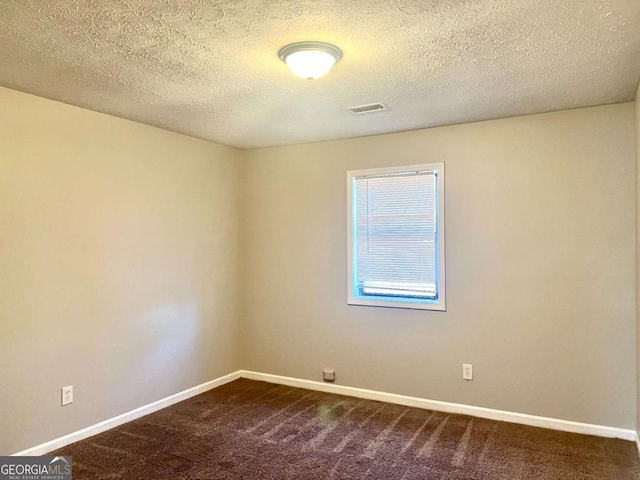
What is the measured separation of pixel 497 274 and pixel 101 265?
119 inches

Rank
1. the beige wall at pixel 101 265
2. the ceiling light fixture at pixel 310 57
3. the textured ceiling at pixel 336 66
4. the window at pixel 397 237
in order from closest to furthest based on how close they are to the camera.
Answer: the textured ceiling at pixel 336 66 < the ceiling light fixture at pixel 310 57 < the beige wall at pixel 101 265 < the window at pixel 397 237

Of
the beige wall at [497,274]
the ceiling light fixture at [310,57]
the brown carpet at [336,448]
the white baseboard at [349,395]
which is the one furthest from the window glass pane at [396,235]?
the ceiling light fixture at [310,57]

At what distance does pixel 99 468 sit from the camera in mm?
2777

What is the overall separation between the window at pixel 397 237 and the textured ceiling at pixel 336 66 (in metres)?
0.63

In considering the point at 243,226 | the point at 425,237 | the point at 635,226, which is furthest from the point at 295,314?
the point at 635,226

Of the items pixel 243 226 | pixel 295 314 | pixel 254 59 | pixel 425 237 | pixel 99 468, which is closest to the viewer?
pixel 254 59

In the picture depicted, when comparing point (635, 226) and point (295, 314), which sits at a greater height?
A: point (635, 226)

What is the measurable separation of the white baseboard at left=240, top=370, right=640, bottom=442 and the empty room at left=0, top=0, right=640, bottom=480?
0.02m

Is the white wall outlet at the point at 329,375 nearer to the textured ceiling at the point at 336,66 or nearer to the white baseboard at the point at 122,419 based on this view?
the white baseboard at the point at 122,419

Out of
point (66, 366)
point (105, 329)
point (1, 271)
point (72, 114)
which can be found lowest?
point (66, 366)

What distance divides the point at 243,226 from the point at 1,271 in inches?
91.8

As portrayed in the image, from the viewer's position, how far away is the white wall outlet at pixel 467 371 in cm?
365

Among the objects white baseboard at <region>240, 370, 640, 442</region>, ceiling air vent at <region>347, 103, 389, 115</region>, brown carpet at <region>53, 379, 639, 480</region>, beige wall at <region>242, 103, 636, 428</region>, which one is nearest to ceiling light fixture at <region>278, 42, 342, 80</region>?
ceiling air vent at <region>347, 103, 389, 115</region>

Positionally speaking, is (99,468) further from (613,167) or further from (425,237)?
(613,167)
